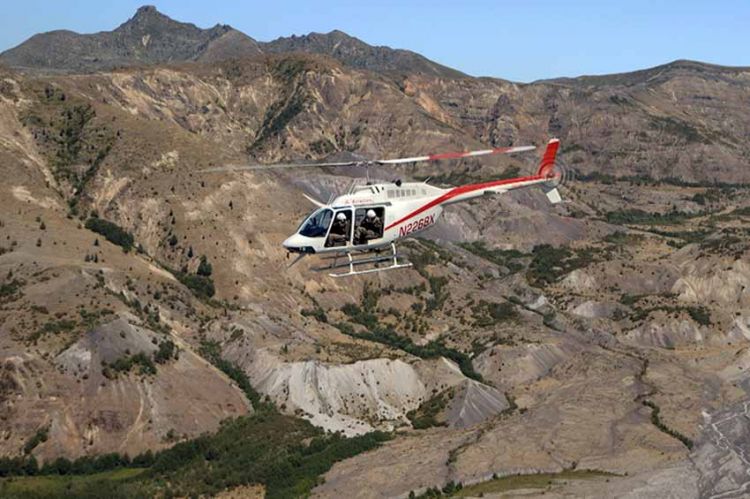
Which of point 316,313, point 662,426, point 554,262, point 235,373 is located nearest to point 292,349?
point 235,373

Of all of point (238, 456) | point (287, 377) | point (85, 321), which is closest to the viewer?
A: point (238, 456)

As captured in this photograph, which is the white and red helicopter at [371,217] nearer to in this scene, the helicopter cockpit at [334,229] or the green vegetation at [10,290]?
the helicopter cockpit at [334,229]

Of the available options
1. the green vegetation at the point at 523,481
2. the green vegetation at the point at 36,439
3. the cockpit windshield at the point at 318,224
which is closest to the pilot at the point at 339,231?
the cockpit windshield at the point at 318,224

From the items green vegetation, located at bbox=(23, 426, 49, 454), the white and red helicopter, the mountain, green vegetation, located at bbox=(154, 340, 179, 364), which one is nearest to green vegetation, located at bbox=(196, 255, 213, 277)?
the mountain

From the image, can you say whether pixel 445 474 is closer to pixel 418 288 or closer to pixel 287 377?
pixel 287 377

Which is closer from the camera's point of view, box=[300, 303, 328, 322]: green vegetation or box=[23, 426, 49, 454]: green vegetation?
box=[23, 426, 49, 454]: green vegetation

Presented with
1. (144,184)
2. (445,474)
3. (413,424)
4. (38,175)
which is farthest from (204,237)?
(445,474)

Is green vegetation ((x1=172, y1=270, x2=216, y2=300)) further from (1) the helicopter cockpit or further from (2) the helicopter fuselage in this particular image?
(1) the helicopter cockpit
